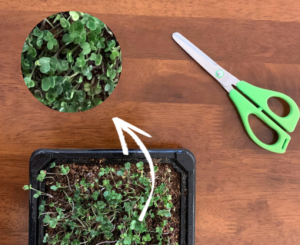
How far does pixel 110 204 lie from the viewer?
54cm

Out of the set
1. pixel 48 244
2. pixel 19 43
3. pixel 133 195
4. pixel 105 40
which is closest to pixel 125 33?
pixel 105 40

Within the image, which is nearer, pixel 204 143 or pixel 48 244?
pixel 48 244

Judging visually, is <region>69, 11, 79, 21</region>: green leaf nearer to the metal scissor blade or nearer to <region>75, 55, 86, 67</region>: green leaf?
<region>75, 55, 86, 67</region>: green leaf

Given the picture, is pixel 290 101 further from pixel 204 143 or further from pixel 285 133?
pixel 204 143

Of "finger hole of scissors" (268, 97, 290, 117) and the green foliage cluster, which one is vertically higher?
"finger hole of scissors" (268, 97, 290, 117)

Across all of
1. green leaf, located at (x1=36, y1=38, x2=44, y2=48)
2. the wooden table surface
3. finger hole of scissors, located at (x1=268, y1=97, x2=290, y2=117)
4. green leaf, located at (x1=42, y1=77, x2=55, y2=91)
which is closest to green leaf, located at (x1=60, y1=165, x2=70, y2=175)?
the wooden table surface

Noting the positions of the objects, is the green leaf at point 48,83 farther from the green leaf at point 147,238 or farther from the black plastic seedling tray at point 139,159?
the green leaf at point 147,238

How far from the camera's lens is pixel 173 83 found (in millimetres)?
675

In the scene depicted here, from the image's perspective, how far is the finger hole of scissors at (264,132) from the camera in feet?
2.22

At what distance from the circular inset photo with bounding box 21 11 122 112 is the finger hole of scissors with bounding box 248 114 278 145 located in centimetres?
41

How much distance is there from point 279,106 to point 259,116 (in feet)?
0.24

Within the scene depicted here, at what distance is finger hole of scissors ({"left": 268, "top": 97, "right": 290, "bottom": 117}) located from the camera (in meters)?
0.67

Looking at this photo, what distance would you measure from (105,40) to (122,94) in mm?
153

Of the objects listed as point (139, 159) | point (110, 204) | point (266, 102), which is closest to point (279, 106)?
point (266, 102)
